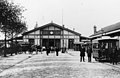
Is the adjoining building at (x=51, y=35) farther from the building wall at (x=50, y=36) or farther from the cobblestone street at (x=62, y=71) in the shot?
the cobblestone street at (x=62, y=71)

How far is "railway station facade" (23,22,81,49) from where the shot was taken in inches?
2501

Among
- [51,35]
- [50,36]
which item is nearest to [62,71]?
[51,35]

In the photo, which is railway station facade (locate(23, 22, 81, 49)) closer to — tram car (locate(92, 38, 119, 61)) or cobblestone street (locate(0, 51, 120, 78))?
tram car (locate(92, 38, 119, 61))

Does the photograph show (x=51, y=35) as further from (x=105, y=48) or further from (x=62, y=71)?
(x=62, y=71)

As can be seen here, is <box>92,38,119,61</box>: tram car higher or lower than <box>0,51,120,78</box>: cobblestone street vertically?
higher

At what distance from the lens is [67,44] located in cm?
6475

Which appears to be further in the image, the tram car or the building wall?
the building wall

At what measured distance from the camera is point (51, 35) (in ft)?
209

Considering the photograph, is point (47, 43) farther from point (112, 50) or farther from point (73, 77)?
point (73, 77)

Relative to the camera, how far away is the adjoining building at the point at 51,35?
63.5 metres

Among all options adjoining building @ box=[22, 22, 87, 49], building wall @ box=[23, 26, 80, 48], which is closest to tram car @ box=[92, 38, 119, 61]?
adjoining building @ box=[22, 22, 87, 49]

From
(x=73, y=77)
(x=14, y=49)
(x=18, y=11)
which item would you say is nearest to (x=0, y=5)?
(x=18, y=11)

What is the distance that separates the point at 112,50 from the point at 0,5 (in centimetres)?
1032

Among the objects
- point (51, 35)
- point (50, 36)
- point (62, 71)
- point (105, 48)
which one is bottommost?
point (62, 71)
